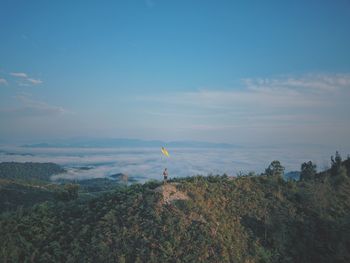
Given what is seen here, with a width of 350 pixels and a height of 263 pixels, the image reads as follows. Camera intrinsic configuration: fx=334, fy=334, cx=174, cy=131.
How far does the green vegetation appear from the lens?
954 inches

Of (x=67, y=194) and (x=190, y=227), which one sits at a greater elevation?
(x=67, y=194)

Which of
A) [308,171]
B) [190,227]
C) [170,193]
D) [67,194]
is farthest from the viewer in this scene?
[308,171]

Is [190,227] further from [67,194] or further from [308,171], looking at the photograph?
[308,171]

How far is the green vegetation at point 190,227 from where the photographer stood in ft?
79.5

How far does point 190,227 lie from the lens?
2655 centimetres

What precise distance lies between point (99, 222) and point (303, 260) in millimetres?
17083

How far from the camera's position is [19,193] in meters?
76.8

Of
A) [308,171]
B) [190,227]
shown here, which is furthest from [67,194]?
[308,171]

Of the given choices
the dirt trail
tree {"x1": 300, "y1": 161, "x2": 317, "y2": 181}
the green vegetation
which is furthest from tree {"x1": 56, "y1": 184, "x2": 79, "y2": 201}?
tree {"x1": 300, "y1": 161, "x2": 317, "y2": 181}

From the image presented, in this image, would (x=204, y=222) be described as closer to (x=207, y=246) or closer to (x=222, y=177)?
(x=207, y=246)

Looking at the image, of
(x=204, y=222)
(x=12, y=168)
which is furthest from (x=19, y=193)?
(x=12, y=168)

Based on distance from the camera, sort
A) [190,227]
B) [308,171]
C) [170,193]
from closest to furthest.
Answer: [190,227], [170,193], [308,171]

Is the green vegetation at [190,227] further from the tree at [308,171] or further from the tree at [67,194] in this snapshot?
the tree at [308,171]

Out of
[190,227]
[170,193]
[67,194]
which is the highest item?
[170,193]
